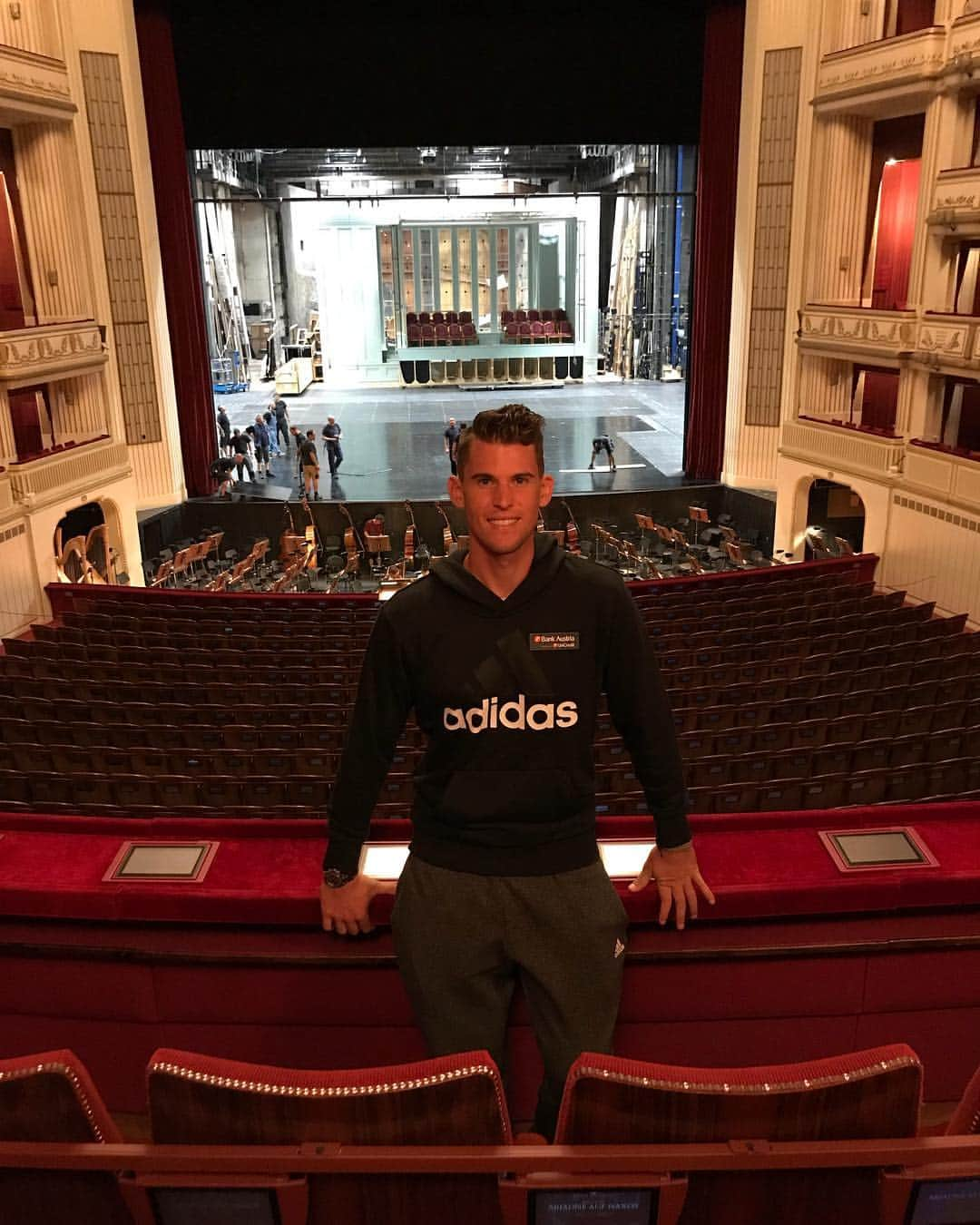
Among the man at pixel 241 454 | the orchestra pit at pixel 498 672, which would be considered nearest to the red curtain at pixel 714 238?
the orchestra pit at pixel 498 672

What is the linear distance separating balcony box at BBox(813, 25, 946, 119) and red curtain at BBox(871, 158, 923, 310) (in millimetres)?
878

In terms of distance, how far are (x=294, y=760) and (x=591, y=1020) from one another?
4.10m

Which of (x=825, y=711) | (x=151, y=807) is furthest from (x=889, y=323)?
(x=151, y=807)

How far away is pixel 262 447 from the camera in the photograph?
20812 millimetres

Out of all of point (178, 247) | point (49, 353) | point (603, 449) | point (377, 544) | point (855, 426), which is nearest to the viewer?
point (49, 353)

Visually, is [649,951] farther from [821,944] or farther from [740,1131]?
[740,1131]

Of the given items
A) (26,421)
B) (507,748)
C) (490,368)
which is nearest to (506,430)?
(507,748)

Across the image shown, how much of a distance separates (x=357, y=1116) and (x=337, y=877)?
26.1 inches

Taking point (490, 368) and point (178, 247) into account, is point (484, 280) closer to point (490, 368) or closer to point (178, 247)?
point (490, 368)

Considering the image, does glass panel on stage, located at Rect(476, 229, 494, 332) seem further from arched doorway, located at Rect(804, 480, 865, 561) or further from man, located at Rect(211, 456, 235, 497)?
arched doorway, located at Rect(804, 480, 865, 561)

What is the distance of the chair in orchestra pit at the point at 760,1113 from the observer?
71.0 inches

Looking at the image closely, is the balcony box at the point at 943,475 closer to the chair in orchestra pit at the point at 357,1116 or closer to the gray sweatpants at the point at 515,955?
the gray sweatpants at the point at 515,955

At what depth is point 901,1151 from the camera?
1.77 metres

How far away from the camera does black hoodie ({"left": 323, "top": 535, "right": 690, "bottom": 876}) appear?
2.23 m
